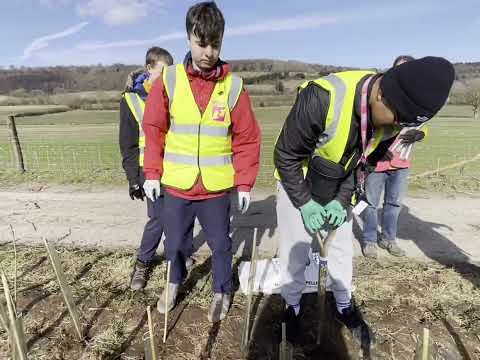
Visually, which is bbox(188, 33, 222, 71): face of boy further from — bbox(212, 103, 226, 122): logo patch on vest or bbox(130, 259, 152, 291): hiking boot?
bbox(130, 259, 152, 291): hiking boot

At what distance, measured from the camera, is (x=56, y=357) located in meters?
2.67

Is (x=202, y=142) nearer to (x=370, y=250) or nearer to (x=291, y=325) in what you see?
(x=291, y=325)

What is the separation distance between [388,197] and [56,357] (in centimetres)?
346

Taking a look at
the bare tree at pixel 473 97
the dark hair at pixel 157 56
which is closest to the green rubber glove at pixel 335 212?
the dark hair at pixel 157 56

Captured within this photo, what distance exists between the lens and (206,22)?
228 cm

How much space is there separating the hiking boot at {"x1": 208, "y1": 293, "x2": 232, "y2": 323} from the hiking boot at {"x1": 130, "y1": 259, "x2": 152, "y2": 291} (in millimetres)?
788

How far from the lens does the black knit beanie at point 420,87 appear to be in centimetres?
165

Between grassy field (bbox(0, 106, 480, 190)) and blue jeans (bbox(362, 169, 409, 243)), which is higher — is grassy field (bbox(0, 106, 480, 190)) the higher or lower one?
the lower one

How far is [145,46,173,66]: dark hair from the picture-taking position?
3.08m

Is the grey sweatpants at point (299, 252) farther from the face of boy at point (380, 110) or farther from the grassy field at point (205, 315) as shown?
the face of boy at point (380, 110)

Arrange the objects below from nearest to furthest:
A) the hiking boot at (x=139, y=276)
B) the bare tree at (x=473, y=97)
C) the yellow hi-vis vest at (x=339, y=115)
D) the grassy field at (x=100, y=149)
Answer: the yellow hi-vis vest at (x=339, y=115), the hiking boot at (x=139, y=276), the grassy field at (x=100, y=149), the bare tree at (x=473, y=97)

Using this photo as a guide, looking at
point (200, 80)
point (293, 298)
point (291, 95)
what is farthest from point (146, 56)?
point (291, 95)

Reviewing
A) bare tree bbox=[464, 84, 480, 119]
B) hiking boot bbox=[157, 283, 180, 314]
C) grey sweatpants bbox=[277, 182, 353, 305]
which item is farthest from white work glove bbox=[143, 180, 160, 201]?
bare tree bbox=[464, 84, 480, 119]

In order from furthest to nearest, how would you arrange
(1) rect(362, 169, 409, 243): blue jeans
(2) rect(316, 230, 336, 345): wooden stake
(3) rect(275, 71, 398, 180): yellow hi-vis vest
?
(1) rect(362, 169, 409, 243): blue jeans < (2) rect(316, 230, 336, 345): wooden stake < (3) rect(275, 71, 398, 180): yellow hi-vis vest
